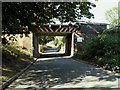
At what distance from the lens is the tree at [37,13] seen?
1556 cm

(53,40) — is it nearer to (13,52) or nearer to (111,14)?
(111,14)

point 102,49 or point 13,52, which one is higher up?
point 102,49

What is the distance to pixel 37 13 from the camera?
17344 millimetres

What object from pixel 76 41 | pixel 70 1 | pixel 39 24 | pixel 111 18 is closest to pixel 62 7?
pixel 70 1

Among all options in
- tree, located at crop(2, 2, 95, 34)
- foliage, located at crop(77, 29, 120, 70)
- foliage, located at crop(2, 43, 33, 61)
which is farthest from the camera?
foliage, located at crop(2, 43, 33, 61)

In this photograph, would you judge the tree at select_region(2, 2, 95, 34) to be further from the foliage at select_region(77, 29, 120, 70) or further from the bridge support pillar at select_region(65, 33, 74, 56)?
the bridge support pillar at select_region(65, 33, 74, 56)

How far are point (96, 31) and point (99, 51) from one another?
43.2 feet

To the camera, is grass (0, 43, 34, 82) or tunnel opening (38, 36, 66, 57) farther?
tunnel opening (38, 36, 66, 57)

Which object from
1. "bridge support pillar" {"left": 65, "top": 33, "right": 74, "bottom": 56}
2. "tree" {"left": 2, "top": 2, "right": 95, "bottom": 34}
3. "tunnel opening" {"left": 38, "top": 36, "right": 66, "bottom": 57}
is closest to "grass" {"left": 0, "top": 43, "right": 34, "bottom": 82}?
"tree" {"left": 2, "top": 2, "right": 95, "bottom": 34}

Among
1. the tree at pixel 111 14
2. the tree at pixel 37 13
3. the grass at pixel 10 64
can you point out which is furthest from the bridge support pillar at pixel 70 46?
the tree at pixel 37 13

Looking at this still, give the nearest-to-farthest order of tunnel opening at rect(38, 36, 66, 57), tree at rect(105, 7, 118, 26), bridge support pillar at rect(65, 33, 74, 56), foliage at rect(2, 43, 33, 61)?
foliage at rect(2, 43, 33, 61)
bridge support pillar at rect(65, 33, 74, 56)
tunnel opening at rect(38, 36, 66, 57)
tree at rect(105, 7, 118, 26)

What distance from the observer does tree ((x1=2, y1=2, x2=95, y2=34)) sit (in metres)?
15.6

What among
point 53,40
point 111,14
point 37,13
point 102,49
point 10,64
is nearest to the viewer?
point 37,13

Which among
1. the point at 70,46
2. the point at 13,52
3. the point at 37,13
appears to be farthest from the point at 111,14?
the point at 37,13
